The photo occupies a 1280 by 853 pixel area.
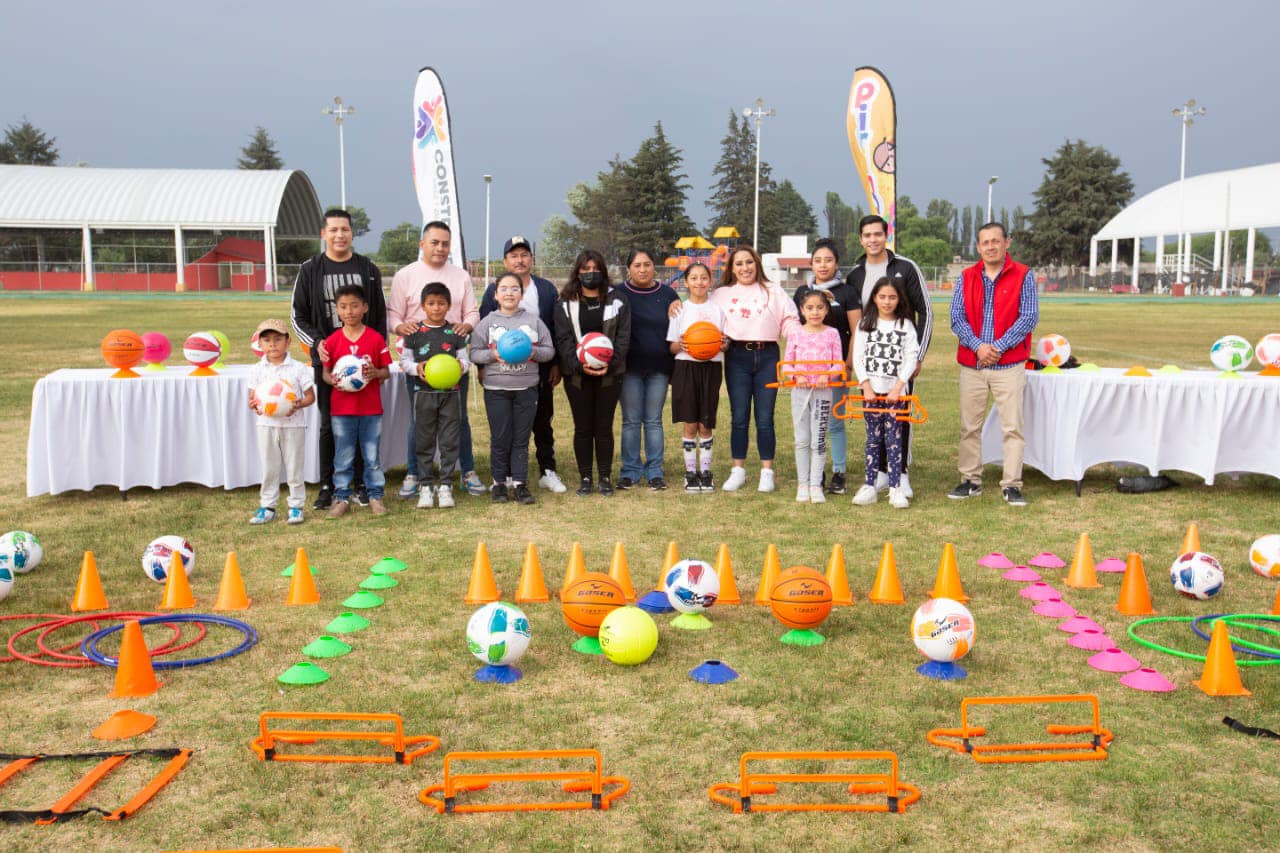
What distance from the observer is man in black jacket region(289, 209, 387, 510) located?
27.1 feet

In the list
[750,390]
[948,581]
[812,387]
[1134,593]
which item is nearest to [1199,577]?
[1134,593]

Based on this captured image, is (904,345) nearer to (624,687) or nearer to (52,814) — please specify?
(624,687)

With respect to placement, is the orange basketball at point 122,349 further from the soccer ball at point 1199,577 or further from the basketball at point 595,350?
the soccer ball at point 1199,577

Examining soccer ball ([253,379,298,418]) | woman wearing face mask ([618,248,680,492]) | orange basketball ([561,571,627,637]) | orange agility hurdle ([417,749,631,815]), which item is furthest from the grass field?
soccer ball ([253,379,298,418])

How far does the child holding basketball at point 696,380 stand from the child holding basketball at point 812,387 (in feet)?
2.28

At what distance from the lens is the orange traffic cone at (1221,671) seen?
15.5ft

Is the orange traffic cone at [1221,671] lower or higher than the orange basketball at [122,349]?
lower

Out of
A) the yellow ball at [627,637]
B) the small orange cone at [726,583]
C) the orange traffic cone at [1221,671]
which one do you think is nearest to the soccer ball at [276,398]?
the small orange cone at [726,583]

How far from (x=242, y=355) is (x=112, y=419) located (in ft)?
39.8

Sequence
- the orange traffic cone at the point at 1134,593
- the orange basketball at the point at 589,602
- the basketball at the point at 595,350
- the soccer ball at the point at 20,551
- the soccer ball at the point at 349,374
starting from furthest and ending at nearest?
the basketball at the point at 595,350 → the soccer ball at the point at 349,374 → the soccer ball at the point at 20,551 → the orange traffic cone at the point at 1134,593 → the orange basketball at the point at 589,602

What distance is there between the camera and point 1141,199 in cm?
7469

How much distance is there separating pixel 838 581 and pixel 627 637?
1697 millimetres

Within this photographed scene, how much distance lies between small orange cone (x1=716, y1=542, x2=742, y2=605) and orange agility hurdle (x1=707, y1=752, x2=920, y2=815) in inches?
89.8

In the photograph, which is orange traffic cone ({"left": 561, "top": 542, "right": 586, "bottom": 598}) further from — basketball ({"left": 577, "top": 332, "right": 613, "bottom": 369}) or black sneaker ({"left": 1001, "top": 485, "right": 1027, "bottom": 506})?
black sneaker ({"left": 1001, "top": 485, "right": 1027, "bottom": 506})
